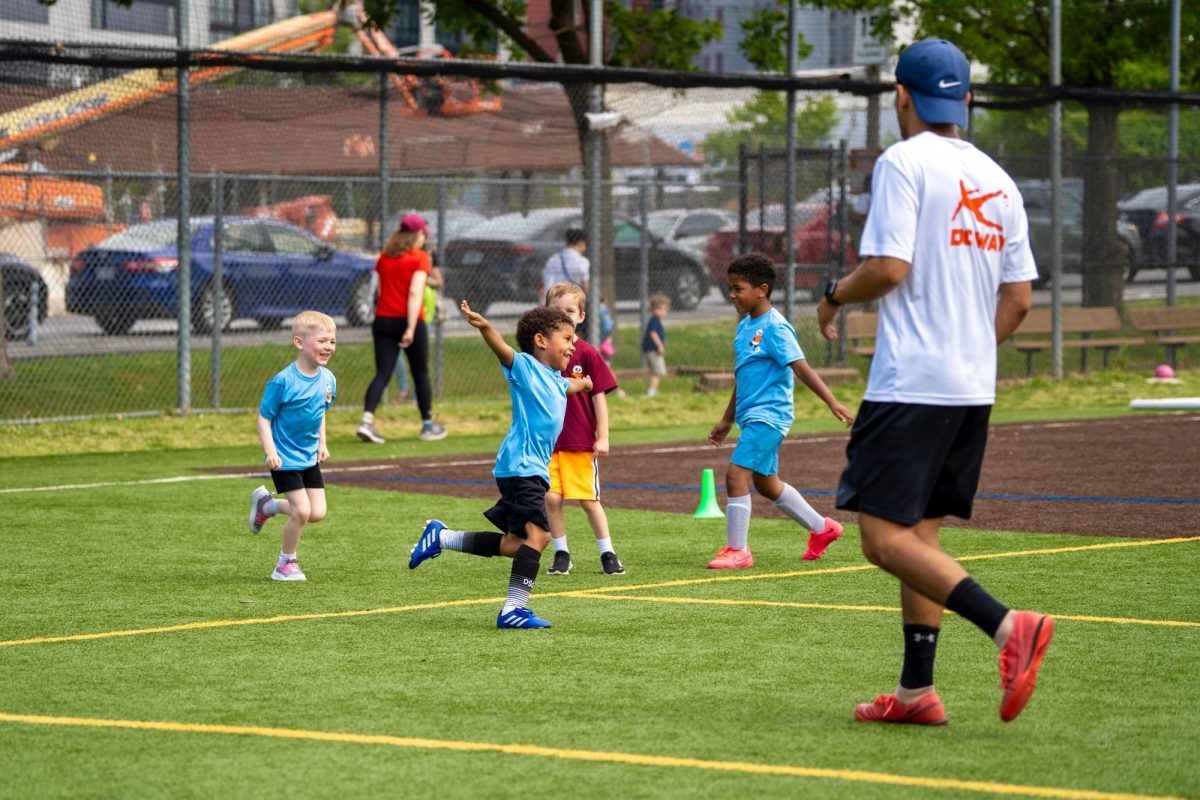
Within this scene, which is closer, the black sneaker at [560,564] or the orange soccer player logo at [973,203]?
the orange soccer player logo at [973,203]

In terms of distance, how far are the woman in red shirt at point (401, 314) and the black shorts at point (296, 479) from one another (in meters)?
7.25

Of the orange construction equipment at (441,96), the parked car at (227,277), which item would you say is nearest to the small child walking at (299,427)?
the parked car at (227,277)

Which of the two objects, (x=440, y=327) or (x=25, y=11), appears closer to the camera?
(x=25, y=11)

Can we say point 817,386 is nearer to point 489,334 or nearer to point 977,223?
point 489,334

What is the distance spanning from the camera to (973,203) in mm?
5648

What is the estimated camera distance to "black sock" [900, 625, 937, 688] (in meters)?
5.73

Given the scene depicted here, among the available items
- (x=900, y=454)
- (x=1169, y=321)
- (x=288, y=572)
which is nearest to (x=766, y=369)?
(x=288, y=572)

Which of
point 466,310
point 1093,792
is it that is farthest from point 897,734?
point 466,310

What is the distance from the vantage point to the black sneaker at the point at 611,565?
9453 millimetres

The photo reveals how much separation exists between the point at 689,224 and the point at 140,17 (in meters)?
6.68

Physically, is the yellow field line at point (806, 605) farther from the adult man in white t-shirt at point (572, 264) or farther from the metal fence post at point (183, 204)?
the adult man in white t-shirt at point (572, 264)

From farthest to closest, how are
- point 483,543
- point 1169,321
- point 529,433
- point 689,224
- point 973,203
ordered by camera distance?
1. point 1169,321
2. point 689,224
3. point 483,543
4. point 529,433
5. point 973,203

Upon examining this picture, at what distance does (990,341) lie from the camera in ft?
18.8

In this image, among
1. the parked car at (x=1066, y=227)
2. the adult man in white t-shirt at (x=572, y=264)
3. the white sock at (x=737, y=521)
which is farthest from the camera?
the parked car at (x=1066, y=227)
